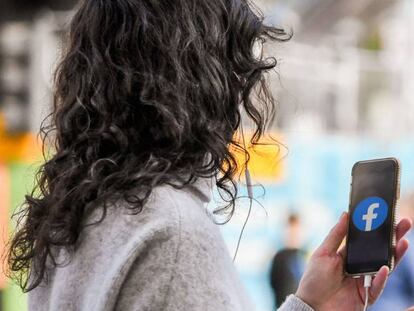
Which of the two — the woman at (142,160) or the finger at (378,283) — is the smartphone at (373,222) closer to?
the finger at (378,283)

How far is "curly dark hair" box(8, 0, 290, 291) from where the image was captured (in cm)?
147

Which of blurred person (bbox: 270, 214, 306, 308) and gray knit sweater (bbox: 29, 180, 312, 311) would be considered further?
blurred person (bbox: 270, 214, 306, 308)

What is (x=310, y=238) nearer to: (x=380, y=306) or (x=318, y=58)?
(x=380, y=306)

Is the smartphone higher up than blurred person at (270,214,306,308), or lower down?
higher up

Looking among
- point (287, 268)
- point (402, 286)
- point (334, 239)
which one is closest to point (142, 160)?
point (334, 239)

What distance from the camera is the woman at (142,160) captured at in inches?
55.0

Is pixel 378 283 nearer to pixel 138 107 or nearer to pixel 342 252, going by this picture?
pixel 342 252

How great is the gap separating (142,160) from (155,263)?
175 millimetres

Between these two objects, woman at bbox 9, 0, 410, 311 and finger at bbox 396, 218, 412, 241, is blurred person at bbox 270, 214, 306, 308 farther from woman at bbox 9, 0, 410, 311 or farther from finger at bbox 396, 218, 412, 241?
woman at bbox 9, 0, 410, 311

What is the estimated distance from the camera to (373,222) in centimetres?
176

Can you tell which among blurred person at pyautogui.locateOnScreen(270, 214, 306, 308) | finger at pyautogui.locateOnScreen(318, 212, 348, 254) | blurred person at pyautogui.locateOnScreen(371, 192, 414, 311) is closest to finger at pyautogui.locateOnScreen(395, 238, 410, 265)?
finger at pyautogui.locateOnScreen(318, 212, 348, 254)

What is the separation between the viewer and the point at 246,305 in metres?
1.48

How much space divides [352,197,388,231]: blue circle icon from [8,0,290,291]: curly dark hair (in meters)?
0.27

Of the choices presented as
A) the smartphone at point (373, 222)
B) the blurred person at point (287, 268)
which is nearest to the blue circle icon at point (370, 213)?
the smartphone at point (373, 222)
